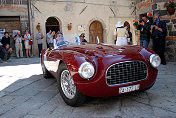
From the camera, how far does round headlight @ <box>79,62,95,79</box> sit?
2.77 m

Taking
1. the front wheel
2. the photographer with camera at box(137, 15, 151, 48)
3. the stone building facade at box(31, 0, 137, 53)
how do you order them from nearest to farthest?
1. the front wheel
2. the photographer with camera at box(137, 15, 151, 48)
3. the stone building facade at box(31, 0, 137, 53)

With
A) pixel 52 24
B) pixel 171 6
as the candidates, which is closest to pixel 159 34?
pixel 171 6

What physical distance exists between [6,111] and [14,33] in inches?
402

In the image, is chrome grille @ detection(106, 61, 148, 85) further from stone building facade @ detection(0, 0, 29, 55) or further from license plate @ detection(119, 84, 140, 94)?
stone building facade @ detection(0, 0, 29, 55)

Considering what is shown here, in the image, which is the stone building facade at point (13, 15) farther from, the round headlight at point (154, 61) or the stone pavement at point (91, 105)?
the round headlight at point (154, 61)

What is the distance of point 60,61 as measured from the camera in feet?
11.4

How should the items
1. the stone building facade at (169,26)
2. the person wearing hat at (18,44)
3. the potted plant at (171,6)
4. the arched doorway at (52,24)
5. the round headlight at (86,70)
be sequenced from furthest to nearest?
the arched doorway at (52,24) → the person wearing hat at (18,44) → the stone building facade at (169,26) → the potted plant at (171,6) → the round headlight at (86,70)

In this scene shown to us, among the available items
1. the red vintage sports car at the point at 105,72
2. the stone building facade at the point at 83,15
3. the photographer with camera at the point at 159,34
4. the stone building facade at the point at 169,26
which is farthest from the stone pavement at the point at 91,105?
the stone building facade at the point at 83,15

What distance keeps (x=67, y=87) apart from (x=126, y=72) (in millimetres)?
1103

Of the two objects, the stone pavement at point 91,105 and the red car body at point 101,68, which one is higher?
the red car body at point 101,68

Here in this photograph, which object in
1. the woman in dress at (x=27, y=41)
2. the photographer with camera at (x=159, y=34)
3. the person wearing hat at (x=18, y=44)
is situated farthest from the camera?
the woman in dress at (x=27, y=41)

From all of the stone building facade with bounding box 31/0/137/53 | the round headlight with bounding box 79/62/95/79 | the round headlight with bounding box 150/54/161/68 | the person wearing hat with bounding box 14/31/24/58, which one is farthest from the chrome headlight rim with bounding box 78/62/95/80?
the stone building facade with bounding box 31/0/137/53

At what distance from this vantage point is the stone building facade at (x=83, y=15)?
1327cm

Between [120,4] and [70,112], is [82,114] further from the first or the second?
[120,4]
